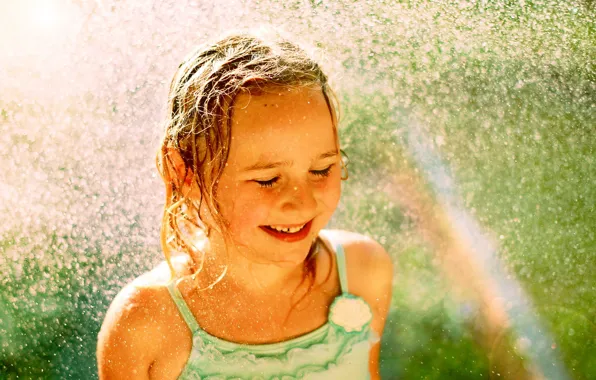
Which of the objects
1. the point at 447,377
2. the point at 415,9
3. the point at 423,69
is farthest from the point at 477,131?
the point at 447,377

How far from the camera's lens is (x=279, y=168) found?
1.26 meters

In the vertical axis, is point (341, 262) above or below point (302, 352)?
above

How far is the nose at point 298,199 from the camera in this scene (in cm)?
128

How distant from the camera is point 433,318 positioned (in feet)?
7.33

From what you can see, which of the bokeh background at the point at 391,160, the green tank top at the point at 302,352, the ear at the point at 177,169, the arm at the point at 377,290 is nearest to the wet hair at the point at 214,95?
the ear at the point at 177,169

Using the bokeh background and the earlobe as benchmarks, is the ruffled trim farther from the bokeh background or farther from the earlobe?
the bokeh background

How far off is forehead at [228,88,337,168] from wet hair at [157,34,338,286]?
2 cm

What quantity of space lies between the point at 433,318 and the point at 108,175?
119 centimetres

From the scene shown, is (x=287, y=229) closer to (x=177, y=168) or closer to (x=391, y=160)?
(x=177, y=168)

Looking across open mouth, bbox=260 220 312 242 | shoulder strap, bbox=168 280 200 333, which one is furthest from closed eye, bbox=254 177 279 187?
shoulder strap, bbox=168 280 200 333

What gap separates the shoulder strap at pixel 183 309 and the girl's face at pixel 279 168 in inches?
10.4

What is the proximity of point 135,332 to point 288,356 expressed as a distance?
1.19 ft

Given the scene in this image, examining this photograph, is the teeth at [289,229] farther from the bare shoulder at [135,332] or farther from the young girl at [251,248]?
the bare shoulder at [135,332]

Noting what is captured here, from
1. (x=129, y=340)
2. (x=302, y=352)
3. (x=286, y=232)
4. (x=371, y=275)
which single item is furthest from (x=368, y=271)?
(x=129, y=340)
